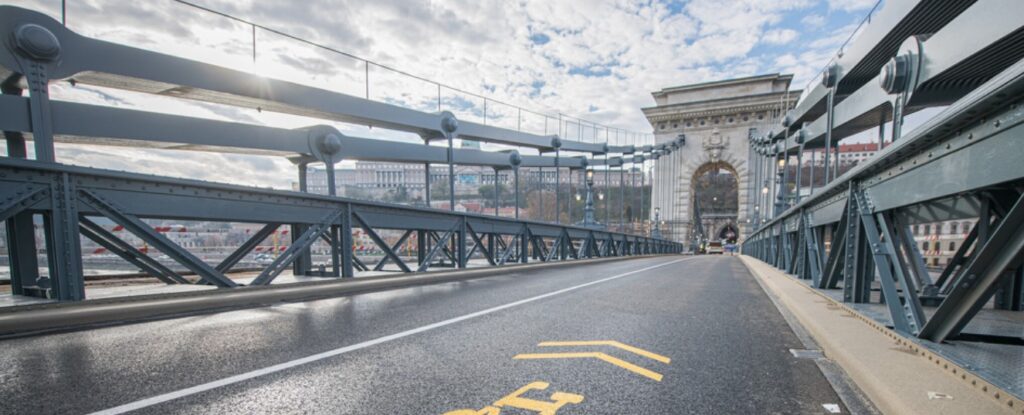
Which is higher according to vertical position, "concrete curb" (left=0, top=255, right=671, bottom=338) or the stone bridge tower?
the stone bridge tower

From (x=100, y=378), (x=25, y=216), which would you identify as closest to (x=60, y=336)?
(x=100, y=378)

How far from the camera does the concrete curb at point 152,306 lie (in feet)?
14.3

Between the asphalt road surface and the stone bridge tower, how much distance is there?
169 feet

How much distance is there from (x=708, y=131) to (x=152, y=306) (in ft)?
193

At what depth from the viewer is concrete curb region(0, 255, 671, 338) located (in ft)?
14.3

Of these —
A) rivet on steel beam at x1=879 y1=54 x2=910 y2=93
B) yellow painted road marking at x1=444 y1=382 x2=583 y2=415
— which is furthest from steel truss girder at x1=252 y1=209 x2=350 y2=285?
rivet on steel beam at x1=879 y1=54 x2=910 y2=93

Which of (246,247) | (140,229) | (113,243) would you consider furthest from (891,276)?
(113,243)

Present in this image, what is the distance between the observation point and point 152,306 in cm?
526

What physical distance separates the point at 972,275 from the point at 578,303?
4.40 meters

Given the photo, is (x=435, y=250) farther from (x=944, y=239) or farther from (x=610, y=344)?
(x=944, y=239)

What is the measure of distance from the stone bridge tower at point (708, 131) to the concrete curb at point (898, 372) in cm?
5072

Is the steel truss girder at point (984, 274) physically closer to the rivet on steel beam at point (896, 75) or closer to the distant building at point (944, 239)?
the rivet on steel beam at point (896, 75)

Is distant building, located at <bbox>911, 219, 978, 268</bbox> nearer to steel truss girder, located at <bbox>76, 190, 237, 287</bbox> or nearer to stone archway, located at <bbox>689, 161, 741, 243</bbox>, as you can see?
stone archway, located at <bbox>689, 161, 741, 243</bbox>

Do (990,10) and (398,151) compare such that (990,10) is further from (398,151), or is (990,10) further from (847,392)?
(398,151)
